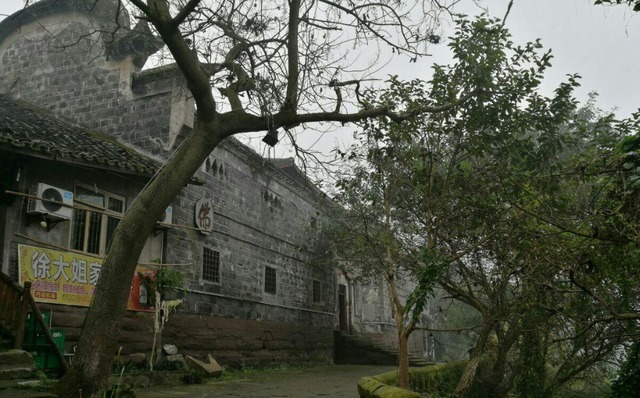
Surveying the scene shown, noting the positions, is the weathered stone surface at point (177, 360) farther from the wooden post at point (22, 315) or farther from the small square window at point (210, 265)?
the wooden post at point (22, 315)

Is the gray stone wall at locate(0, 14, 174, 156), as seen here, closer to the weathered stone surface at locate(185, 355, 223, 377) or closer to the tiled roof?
the tiled roof

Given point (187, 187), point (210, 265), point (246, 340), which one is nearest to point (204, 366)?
point (210, 265)

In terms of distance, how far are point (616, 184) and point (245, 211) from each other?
11706 mm

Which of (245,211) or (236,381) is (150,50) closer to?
(245,211)

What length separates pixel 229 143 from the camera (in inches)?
602

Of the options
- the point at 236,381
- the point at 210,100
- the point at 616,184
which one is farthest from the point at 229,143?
the point at 616,184

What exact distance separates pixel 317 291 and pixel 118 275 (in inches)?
599

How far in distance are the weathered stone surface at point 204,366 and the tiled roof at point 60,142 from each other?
4.19 m

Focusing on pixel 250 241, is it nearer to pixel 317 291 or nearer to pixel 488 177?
pixel 317 291

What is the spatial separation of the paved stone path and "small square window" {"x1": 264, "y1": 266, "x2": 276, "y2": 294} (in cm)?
301

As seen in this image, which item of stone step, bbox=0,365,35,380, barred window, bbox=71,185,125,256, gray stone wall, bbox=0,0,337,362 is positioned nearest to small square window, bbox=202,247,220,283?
gray stone wall, bbox=0,0,337,362

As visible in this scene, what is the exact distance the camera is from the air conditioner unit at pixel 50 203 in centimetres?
947

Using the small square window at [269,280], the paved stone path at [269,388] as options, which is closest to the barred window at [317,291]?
the small square window at [269,280]

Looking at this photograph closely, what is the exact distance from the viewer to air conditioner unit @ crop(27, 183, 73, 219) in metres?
9.47
